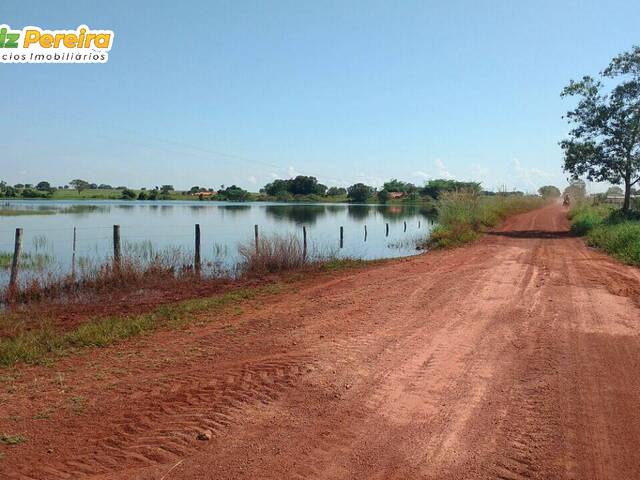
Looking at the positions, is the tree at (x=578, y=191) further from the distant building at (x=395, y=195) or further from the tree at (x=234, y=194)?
the tree at (x=234, y=194)

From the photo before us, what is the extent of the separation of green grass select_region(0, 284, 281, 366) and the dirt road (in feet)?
1.40

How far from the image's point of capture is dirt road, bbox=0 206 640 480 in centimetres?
352

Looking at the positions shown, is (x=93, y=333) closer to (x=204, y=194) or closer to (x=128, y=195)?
(x=128, y=195)

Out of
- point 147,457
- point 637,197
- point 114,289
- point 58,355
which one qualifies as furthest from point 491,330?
point 637,197

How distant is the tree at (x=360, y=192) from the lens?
110625mm

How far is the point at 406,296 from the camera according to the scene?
9227 mm

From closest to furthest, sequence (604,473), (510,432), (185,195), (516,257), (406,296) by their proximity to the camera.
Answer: (604,473) → (510,432) → (406,296) → (516,257) → (185,195)

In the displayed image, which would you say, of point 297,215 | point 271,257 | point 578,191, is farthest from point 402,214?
point 271,257

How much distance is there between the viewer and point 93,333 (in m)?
6.93

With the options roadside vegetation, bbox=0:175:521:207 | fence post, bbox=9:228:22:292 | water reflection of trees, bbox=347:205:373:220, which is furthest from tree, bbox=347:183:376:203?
fence post, bbox=9:228:22:292

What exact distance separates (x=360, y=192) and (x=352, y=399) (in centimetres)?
10707

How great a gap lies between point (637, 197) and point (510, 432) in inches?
1077

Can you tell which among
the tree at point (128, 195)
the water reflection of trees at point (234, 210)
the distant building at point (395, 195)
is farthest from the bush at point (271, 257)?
the distant building at point (395, 195)

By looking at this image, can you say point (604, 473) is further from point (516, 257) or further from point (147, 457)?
point (516, 257)
